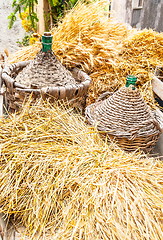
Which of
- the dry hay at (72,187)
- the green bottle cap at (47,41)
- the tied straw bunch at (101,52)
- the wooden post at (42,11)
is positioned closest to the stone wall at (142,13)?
the tied straw bunch at (101,52)

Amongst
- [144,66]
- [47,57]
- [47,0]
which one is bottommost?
[144,66]

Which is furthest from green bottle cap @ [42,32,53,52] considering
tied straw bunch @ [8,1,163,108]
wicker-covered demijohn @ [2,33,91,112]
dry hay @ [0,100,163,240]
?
dry hay @ [0,100,163,240]

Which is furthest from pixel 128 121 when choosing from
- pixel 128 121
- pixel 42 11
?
pixel 42 11

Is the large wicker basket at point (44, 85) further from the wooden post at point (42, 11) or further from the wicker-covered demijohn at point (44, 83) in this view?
the wooden post at point (42, 11)

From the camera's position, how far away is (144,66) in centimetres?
173

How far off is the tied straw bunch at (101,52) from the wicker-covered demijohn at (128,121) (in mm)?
414

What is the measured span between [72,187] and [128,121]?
19.3 inches

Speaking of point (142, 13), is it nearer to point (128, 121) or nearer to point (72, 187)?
point (128, 121)

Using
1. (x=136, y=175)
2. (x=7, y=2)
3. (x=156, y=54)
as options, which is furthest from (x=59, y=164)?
(x=7, y=2)

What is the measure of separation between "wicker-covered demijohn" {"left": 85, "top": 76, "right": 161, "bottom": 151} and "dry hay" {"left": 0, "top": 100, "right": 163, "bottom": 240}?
0.71 ft

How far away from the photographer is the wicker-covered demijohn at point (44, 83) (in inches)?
43.3

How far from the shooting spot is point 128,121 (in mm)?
1131

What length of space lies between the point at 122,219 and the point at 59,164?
247 millimetres

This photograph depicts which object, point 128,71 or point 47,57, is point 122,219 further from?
point 128,71
